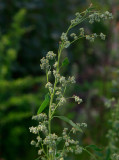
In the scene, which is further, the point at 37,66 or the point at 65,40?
the point at 37,66

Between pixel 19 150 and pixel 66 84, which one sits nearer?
pixel 66 84

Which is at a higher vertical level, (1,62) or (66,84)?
(1,62)

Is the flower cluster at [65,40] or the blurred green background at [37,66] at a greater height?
the blurred green background at [37,66]

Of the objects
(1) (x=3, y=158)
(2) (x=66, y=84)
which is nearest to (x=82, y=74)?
(1) (x=3, y=158)

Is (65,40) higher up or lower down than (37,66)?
lower down

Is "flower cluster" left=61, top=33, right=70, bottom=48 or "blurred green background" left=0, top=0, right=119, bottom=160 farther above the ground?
"blurred green background" left=0, top=0, right=119, bottom=160

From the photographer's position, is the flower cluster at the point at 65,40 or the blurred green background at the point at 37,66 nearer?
the flower cluster at the point at 65,40

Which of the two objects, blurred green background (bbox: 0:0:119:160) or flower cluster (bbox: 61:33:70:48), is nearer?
flower cluster (bbox: 61:33:70:48)

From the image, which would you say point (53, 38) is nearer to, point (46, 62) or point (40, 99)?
point (40, 99)
